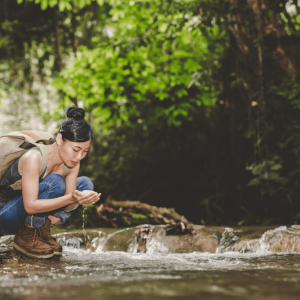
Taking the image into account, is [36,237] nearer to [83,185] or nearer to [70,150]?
[83,185]

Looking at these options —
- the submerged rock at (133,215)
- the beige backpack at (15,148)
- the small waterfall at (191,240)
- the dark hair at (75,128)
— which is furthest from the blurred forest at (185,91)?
the beige backpack at (15,148)

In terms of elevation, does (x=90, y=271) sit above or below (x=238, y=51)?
below

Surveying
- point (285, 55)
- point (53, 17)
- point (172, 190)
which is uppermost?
point (53, 17)

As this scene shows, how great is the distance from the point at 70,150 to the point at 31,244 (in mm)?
799

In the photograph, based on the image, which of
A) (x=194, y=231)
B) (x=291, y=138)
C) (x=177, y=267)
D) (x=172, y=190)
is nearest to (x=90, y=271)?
(x=177, y=267)

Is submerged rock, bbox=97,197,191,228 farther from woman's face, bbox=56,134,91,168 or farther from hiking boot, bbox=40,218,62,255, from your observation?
woman's face, bbox=56,134,91,168

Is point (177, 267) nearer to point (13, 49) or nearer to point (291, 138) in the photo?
point (291, 138)

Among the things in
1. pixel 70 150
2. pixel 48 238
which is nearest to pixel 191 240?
pixel 48 238

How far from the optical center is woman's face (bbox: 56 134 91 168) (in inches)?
86.9

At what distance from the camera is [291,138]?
456 cm

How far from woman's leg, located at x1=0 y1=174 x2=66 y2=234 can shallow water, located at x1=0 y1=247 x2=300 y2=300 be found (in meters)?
0.33

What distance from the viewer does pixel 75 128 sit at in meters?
2.18

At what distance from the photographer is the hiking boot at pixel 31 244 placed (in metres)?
2.33

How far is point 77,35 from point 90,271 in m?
10.2
